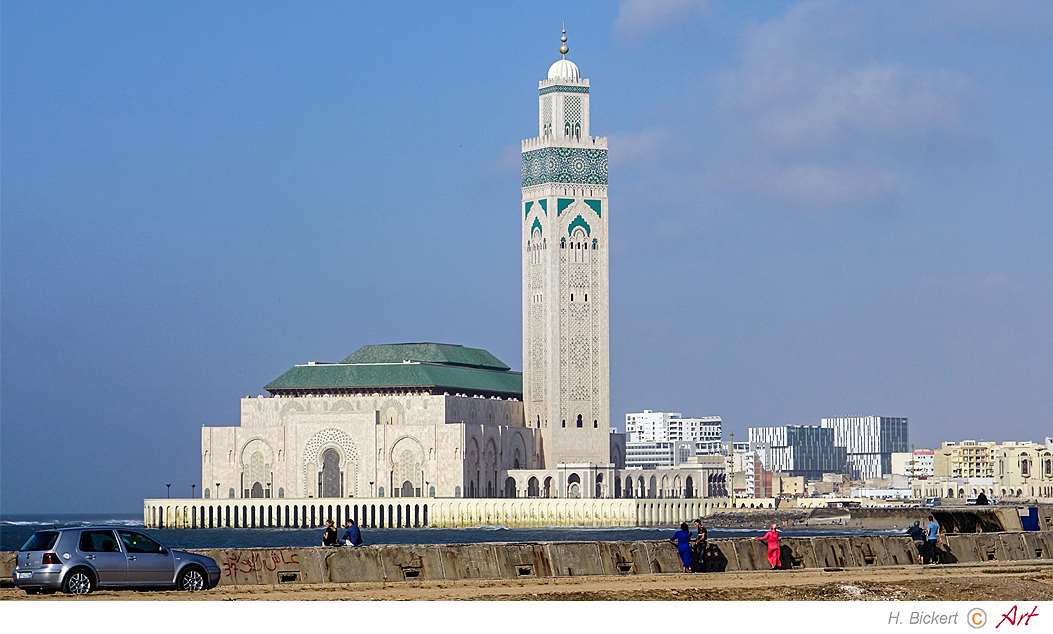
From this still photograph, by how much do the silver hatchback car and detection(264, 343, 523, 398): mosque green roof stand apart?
143082mm

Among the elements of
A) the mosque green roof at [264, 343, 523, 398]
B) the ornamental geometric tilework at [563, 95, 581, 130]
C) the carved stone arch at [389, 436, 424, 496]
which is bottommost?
the carved stone arch at [389, 436, 424, 496]

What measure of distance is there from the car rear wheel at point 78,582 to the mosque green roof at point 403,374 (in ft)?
473

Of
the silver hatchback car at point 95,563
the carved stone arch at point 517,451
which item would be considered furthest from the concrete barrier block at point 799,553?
the carved stone arch at point 517,451

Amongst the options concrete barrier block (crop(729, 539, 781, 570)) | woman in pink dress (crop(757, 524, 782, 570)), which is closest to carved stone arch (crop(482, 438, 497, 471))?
concrete barrier block (crop(729, 539, 781, 570))

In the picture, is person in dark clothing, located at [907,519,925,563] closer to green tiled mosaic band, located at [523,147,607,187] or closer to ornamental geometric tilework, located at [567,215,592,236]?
ornamental geometric tilework, located at [567,215,592,236]

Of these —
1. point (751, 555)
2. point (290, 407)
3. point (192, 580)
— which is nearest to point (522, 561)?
point (751, 555)

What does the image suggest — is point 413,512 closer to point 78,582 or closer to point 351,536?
point 351,536

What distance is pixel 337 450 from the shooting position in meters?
182

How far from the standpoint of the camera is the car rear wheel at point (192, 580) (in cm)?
4003

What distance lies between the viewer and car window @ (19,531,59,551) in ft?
127

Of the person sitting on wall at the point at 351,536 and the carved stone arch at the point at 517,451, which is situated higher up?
the carved stone arch at the point at 517,451

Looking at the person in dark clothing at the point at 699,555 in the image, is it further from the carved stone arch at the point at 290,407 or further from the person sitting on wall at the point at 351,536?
the carved stone arch at the point at 290,407
